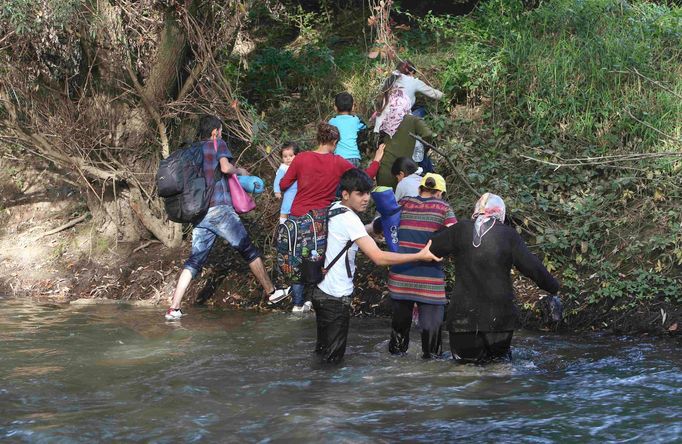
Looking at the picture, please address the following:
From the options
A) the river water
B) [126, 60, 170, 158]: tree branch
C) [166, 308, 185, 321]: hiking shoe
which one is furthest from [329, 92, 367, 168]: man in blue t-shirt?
[126, 60, 170, 158]: tree branch

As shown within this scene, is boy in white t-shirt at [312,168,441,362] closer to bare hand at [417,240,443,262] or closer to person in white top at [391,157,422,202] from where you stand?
bare hand at [417,240,443,262]

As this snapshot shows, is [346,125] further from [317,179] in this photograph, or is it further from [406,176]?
[406,176]

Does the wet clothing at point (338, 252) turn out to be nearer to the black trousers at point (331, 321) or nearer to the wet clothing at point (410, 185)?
the black trousers at point (331, 321)

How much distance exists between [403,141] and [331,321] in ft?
12.2

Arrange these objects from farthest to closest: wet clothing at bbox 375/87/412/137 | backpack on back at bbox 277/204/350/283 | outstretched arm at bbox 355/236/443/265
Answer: wet clothing at bbox 375/87/412/137 < backpack on back at bbox 277/204/350/283 < outstretched arm at bbox 355/236/443/265

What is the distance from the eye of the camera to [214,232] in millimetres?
10117

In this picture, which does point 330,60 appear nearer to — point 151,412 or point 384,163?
point 384,163

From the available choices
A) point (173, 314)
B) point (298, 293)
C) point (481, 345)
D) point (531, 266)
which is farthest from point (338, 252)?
point (173, 314)

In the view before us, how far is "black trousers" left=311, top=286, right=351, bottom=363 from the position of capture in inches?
287

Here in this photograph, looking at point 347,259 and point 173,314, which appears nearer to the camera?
point 347,259

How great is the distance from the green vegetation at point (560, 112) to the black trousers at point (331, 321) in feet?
10.7

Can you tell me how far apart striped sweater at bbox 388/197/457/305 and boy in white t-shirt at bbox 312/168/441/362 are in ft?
1.01

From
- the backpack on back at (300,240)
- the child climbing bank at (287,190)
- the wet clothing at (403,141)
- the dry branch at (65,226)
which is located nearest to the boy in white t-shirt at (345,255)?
the backpack on back at (300,240)

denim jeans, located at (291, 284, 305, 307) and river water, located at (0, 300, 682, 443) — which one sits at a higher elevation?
denim jeans, located at (291, 284, 305, 307)
